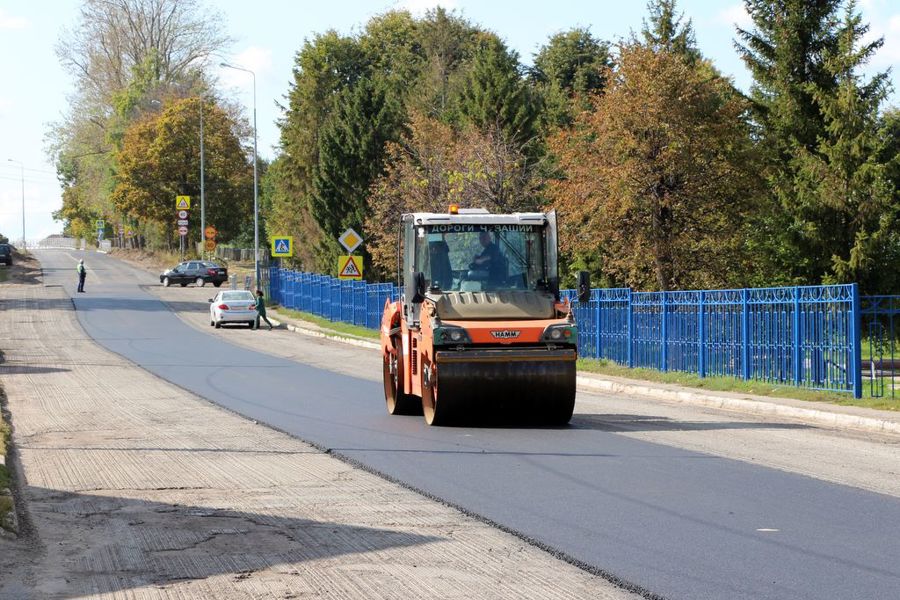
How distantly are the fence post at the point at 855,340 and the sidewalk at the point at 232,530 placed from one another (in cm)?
899

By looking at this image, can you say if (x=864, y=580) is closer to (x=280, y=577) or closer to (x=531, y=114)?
(x=280, y=577)

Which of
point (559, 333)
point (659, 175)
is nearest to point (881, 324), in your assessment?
point (559, 333)

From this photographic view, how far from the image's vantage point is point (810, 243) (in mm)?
43750

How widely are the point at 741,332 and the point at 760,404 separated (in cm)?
374

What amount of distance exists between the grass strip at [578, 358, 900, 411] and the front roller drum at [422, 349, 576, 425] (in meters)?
5.16

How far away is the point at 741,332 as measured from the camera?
22.8 m

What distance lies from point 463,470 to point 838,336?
9.29m

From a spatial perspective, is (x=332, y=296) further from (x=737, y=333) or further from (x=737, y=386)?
(x=737, y=386)

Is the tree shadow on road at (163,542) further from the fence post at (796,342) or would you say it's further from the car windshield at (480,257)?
the fence post at (796,342)

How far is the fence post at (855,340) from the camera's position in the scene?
61.6 ft

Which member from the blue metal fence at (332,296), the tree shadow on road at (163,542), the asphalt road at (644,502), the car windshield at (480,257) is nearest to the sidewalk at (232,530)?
the tree shadow on road at (163,542)

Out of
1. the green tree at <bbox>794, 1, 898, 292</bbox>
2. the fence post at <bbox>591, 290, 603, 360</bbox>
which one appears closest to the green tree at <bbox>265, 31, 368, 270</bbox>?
the green tree at <bbox>794, 1, 898, 292</bbox>

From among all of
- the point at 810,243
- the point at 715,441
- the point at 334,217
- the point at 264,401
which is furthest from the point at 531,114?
the point at 715,441

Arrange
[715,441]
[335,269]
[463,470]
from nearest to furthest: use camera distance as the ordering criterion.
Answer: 1. [463,470]
2. [715,441]
3. [335,269]
